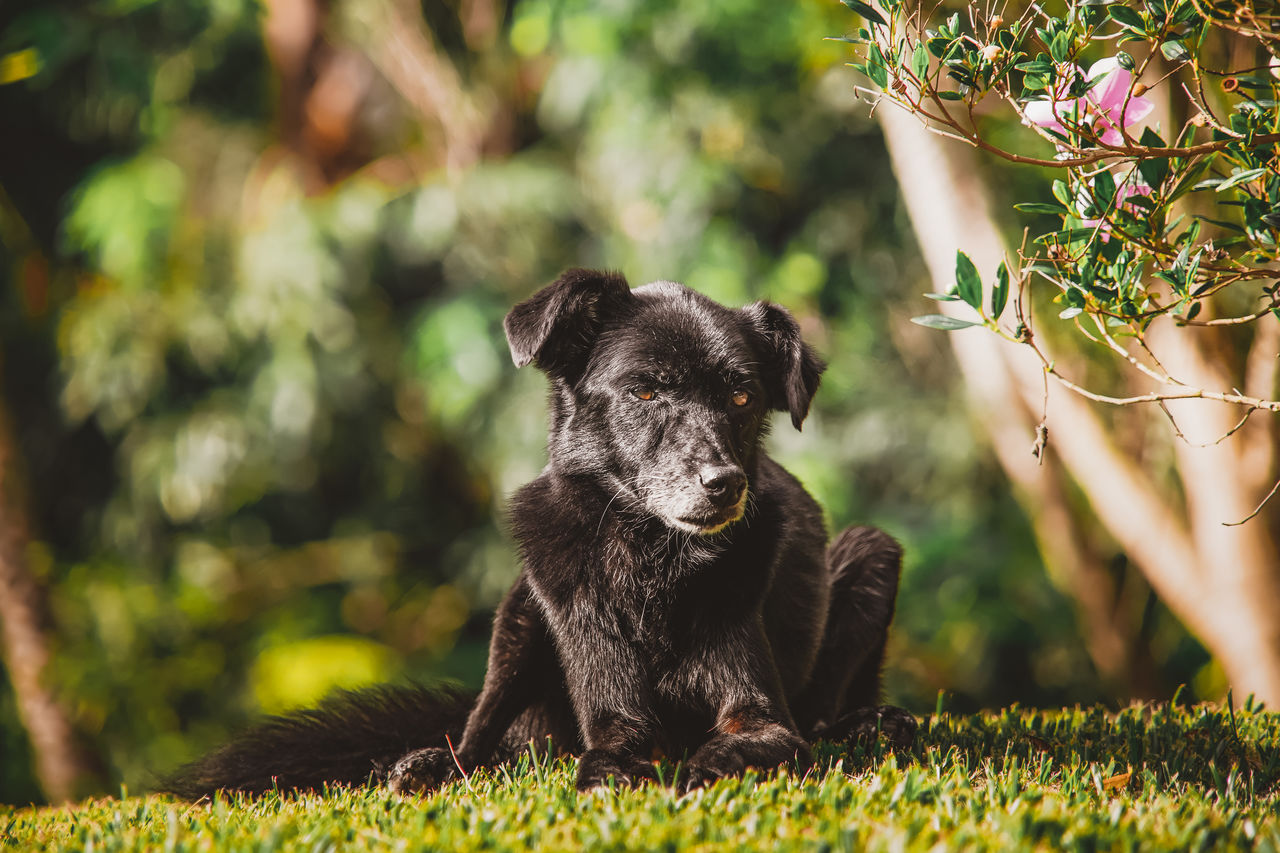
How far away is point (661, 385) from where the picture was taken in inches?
128

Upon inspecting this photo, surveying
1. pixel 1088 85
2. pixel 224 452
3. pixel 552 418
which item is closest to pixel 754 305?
pixel 552 418

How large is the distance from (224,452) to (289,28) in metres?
4.77

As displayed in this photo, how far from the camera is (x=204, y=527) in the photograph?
9398 mm

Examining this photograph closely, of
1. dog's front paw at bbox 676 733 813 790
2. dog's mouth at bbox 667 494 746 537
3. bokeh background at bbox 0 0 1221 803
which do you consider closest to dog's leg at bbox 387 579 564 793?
dog's mouth at bbox 667 494 746 537

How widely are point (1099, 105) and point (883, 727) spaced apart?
6.88ft

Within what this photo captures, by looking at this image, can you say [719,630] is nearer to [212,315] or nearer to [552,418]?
[552,418]

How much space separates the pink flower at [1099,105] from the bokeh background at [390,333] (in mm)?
4387

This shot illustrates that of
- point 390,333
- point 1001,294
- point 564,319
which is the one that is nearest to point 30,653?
point 390,333

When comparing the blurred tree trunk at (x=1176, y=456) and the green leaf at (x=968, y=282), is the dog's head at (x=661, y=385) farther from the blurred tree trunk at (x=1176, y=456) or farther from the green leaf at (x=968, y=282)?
the blurred tree trunk at (x=1176, y=456)

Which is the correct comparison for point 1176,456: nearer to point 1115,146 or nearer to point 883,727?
point 883,727

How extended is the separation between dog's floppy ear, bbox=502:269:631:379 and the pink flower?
1.37 meters

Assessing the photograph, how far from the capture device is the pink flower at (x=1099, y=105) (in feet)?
8.53

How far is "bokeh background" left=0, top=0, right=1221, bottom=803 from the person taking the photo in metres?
7.79

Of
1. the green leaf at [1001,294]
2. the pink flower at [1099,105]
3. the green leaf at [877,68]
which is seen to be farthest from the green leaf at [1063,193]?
the green leaf at [877,68]
